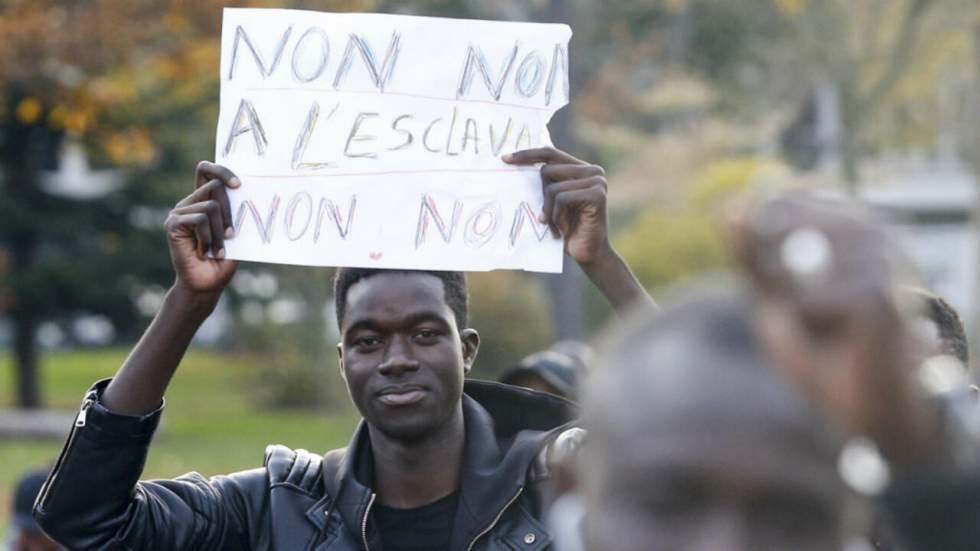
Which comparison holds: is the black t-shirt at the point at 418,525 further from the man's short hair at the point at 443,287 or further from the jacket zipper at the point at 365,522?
the man's short hair at the point at 443,287

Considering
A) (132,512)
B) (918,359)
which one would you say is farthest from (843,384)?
(132,512)

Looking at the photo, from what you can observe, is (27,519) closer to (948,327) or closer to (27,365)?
(948,327)

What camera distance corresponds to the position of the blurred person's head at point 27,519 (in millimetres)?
6312

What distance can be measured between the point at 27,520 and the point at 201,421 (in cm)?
1557

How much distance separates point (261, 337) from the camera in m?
26.1

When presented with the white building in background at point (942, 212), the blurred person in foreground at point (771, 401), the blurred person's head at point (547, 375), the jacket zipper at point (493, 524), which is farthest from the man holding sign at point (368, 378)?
the white building in background at point (942, 212)

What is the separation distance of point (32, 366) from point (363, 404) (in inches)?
757

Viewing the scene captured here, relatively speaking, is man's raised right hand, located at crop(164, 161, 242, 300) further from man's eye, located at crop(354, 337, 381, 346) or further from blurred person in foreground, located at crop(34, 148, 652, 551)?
man's eye, located at crop(354, 337, 381, 346)

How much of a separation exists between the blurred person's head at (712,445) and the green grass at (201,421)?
10.9 metres

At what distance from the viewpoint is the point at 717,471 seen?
50.9 inches

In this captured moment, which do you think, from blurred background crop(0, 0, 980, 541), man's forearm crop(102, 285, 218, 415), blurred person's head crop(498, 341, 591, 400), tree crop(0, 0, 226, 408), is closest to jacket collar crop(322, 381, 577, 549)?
man's forearm crop(102, 285, 218, 415)

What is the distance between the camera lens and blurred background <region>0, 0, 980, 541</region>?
45.9 ft

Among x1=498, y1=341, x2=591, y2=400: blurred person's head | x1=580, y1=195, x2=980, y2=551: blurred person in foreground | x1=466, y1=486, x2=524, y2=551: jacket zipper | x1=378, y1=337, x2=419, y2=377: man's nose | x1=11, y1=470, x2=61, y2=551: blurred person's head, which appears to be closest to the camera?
x1=580, y1=195, x2=980, y2=551: blurred person in foreground

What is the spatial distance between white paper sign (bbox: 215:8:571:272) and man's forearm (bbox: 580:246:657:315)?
0.09 meters
